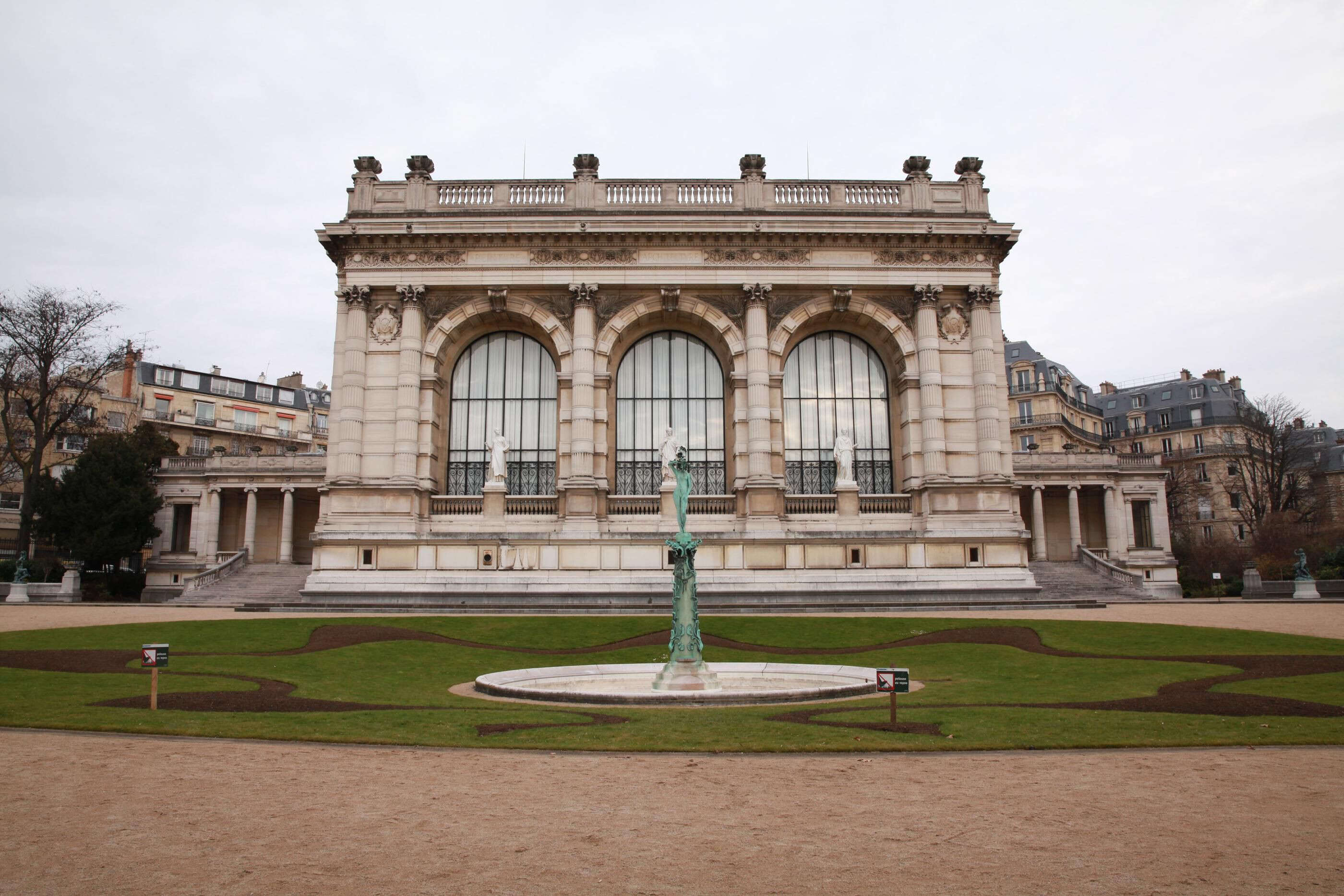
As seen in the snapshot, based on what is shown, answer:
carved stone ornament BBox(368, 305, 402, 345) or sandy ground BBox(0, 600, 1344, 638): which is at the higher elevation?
carved stone ornament BBox(368, 305, 402, 345)

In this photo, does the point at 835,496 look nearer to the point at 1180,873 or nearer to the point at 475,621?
the point at 475,621

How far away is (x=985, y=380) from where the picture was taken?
42062 mm

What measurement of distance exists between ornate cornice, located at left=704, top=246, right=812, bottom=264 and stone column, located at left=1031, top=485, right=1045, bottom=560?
2420 centimetres

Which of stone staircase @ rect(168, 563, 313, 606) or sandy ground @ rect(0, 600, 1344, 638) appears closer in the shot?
sandy ground @ rect(0, 600, 1344, 638)

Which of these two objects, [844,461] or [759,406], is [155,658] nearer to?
[759,406]

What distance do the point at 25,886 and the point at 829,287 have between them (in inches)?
1562

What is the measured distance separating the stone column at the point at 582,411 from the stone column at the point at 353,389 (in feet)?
31.1

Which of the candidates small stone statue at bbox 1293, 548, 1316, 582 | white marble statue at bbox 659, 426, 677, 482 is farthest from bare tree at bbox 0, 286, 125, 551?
small stone statue at bbox 1293, 548, 1316, 582

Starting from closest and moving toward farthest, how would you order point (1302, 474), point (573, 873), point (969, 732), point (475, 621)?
point (573, 873) < point (969, 732) < point (475, 621) < point (1302, 474)

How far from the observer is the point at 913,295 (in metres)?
43.1

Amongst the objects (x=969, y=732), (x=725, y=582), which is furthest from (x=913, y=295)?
(x=969, y=732)

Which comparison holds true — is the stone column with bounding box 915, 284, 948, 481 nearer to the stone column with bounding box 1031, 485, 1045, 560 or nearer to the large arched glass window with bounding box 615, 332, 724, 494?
the large arched glass window with bounding box 615, 332, 724, 494

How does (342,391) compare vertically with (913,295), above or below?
below

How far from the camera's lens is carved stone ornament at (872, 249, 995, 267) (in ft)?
141
